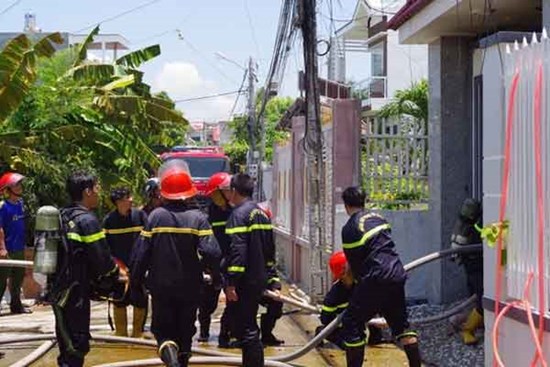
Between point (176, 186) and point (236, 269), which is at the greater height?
point (176, 186)

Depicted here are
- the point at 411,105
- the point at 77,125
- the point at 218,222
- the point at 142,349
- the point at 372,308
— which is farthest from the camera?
the point at 411,105

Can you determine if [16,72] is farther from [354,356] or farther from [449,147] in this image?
[354,356]

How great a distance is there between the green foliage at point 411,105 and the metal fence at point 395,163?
6112mm

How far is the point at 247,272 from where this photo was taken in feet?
22.3

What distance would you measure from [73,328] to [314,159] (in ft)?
17.0

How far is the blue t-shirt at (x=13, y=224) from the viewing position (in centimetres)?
1055

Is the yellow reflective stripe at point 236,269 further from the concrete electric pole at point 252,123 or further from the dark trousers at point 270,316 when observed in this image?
the concrete electric pole at point 252,123

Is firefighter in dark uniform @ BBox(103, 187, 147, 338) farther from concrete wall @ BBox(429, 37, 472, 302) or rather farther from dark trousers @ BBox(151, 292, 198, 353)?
concrete wall @ BBox(429, 37, 472, 302)

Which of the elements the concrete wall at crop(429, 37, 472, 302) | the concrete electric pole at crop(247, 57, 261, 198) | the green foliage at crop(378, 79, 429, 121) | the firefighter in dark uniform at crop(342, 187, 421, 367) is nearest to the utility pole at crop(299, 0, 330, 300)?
the concrete wall at crop(429, 37, 472, 302)

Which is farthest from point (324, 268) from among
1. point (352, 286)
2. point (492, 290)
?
point (492, 290)

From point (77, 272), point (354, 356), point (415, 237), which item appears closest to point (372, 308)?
point (354, 356)

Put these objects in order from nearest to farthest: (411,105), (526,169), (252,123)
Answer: (526,169) → (411,105) → (252,123)

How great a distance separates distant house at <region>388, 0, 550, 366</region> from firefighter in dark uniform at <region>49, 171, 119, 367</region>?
2.84 m

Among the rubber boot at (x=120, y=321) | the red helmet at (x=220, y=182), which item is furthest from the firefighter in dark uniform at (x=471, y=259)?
the rubber boot at (x=120, y=321)
